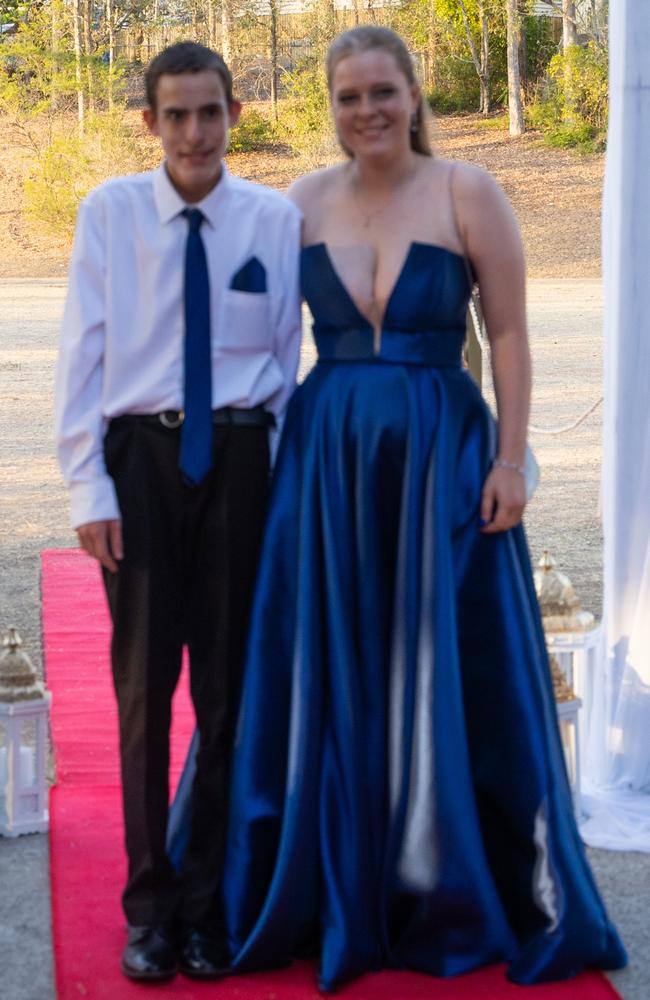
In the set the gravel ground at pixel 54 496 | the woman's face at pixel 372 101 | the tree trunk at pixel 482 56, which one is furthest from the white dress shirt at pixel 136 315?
the tree trunk at pixel 482 56

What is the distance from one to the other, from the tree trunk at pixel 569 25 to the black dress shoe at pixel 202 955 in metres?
27.9

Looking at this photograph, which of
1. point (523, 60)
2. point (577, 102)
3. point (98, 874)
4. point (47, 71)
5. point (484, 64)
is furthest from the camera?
point (523, 60)

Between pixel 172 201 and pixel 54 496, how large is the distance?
6005mm

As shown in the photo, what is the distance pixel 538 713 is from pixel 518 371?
69 centimetres

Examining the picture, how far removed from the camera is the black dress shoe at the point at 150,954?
296 centimetres

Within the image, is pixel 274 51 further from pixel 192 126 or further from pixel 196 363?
pixel 196 363

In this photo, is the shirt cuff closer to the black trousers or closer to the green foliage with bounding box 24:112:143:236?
the black trousers

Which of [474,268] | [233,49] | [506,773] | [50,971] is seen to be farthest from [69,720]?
[233,49]

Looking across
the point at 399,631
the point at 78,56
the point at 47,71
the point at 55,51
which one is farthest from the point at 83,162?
the point at 399,631

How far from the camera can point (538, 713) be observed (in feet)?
9.98

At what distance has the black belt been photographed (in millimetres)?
2859

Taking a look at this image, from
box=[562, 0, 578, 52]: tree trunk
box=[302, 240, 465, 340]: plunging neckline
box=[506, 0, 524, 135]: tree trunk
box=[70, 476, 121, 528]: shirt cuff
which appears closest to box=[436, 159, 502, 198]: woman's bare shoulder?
box=[302, 240, 465, 340]: plunging neckline

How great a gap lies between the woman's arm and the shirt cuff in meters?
0.74

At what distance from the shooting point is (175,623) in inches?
116
